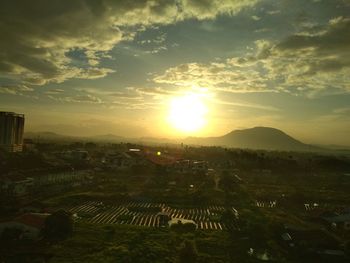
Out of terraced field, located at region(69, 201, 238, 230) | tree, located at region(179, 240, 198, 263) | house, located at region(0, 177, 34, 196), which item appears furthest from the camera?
house, located at region(0, 177, 34, 196)

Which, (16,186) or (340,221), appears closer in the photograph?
(340,221)

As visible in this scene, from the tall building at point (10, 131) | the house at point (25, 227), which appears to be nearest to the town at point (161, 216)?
the house at point (25, 227)

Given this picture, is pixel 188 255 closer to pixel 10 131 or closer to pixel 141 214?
pixel 141 214

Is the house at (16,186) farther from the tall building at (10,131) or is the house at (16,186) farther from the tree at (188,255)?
the tall building at (10,131)

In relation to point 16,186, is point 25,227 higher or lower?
lower

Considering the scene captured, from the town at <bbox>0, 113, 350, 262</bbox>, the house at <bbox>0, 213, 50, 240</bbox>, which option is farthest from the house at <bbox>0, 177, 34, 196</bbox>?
the house at <bbox>0, 213, 50, 240</bbox>

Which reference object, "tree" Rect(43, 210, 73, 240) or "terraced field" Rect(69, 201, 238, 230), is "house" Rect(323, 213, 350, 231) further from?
"tree" Rect(43, 210, 73, 240)

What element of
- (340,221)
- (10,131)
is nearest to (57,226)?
(340,221)
